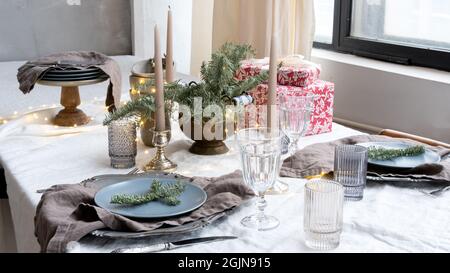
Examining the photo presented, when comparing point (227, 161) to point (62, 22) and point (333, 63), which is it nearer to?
point (333, 63)

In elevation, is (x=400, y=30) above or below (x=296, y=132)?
above

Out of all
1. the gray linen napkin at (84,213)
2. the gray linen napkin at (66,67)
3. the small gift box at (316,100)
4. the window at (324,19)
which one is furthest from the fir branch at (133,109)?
the window at (324,19)

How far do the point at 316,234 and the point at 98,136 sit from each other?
0.88 metres

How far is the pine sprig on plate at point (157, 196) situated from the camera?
1209 mm

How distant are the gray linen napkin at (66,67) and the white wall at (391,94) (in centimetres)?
98

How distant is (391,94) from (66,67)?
1182mm

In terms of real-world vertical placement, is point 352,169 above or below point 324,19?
below

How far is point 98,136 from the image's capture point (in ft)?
5.88

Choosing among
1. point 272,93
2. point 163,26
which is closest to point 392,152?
point 272,93

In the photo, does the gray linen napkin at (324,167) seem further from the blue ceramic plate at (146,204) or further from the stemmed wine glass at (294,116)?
the blue ceramic plate at (146,204)

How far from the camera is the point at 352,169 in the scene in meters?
1.31

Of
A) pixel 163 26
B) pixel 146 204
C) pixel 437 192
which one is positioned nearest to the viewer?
pixel 146 204

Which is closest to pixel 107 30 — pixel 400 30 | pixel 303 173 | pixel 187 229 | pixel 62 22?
pixel 62 22

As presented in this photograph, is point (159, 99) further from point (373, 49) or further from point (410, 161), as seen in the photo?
point (373, 49)
